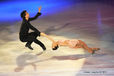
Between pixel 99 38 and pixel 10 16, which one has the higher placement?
pixel 10 16

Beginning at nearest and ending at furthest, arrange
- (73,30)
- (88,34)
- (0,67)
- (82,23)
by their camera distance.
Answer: (0,67)
(88,34)
(73,30)
(82,23)

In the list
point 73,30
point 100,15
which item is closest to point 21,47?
point 73,30

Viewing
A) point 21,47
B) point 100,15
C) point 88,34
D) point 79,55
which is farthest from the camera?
point 100,15

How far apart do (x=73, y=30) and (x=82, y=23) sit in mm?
672

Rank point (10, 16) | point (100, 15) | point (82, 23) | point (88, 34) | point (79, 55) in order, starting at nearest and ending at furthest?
1. point (79, 55)
2. point (88, 34)
3. point (82, 23)
4. point (100, 15)
5. point (10, 16)

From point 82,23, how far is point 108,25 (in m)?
0.70

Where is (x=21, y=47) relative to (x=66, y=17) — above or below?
below

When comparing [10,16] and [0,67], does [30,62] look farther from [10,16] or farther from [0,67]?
[10,16]

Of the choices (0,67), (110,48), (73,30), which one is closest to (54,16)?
(73,30)

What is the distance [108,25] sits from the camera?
553 cm

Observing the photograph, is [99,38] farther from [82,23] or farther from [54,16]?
[54,16]

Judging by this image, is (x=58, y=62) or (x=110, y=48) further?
(x=110, y=48)

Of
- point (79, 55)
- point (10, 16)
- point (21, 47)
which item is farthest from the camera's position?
point (10, 16)

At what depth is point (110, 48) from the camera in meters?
4.00
